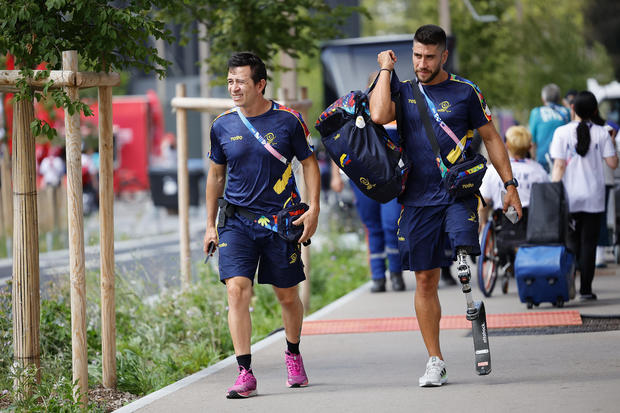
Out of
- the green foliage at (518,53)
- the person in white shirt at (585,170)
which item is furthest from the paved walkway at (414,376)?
the green foliage at (518,53)

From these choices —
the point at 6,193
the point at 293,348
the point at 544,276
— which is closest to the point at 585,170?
the point at 544,276

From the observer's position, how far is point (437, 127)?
6.45 meters

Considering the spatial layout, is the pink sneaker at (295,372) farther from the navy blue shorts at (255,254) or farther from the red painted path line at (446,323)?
the red painted path line at (446,323)

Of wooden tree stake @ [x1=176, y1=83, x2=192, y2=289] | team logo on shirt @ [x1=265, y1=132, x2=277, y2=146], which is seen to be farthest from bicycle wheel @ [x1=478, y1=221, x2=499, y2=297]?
team logo on shirt @ [x1=265, y1=132, x2=277, y2=146]

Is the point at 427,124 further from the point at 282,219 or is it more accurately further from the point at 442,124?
the point at 282,219

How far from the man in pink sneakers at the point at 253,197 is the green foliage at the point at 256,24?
341 centimetres

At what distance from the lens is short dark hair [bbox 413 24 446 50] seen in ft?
21.0

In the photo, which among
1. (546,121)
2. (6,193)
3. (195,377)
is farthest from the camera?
(6,193)

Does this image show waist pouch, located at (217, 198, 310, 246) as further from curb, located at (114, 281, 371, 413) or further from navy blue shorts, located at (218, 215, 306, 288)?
curb, located at (114, 281, 371, 413)

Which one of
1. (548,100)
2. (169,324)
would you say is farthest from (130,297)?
(548,100)

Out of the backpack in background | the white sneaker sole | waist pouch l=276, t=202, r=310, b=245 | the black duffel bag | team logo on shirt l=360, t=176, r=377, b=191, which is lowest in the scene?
the white sneaker sole

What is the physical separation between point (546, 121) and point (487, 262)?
7.58 feet

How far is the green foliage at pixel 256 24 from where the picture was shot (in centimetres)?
1000

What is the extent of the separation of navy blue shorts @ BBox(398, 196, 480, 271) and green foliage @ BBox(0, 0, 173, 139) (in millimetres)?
1934
